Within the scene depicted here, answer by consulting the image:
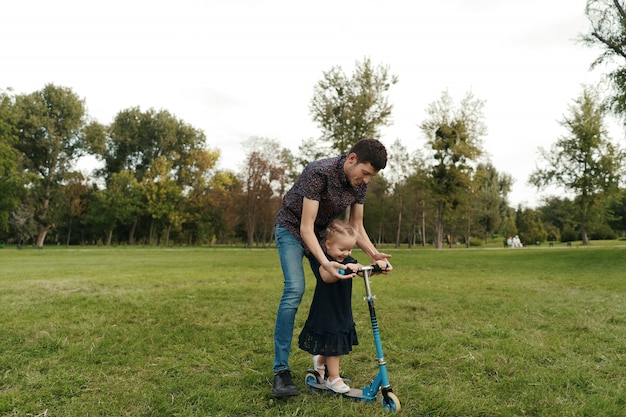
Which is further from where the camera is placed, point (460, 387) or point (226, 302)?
point (226, 302)

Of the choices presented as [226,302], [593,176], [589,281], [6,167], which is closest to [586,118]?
[593,176]

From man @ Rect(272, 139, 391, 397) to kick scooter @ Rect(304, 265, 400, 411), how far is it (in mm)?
252

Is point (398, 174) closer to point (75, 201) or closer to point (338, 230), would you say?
point (75, 201)

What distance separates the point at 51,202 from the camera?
50.9 meters

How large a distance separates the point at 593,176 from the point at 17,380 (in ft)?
149

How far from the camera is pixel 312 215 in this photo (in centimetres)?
379

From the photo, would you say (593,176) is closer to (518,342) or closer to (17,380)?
(518,342)

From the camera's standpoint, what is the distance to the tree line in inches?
1395

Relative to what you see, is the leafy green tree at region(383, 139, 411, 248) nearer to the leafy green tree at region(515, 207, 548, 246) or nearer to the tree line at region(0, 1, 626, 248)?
the tree line at region(0, 1, 626, 248)

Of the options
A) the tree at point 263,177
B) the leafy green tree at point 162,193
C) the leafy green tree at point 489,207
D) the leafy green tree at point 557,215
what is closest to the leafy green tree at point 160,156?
the leafy green tree at point 162,193

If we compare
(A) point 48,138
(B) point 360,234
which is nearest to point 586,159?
(B) point 360,234

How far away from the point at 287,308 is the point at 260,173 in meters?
44.2

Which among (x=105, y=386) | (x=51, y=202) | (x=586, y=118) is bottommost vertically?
(x=105, y=386)

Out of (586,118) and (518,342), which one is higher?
(586,118)
